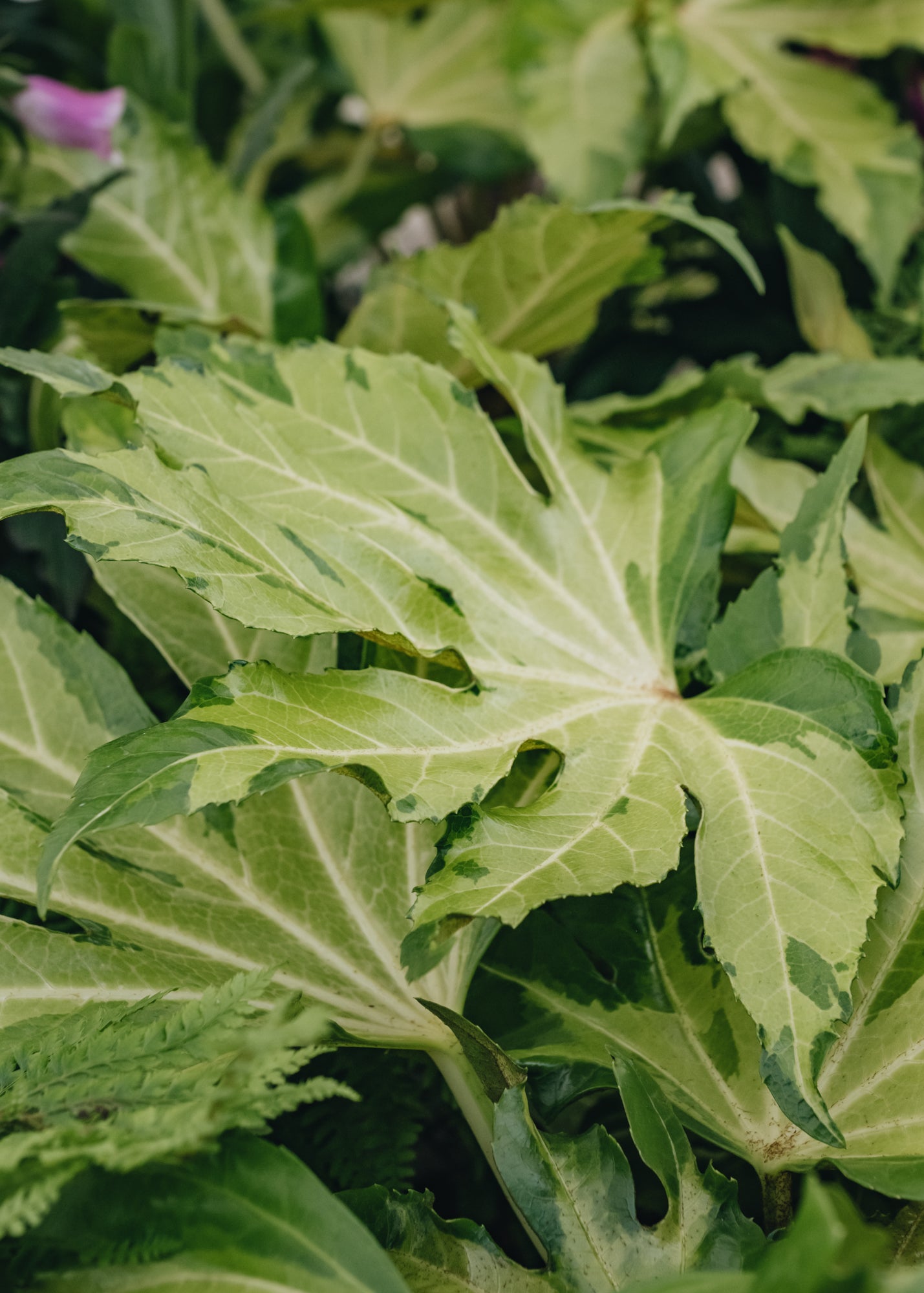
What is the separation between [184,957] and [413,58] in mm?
741

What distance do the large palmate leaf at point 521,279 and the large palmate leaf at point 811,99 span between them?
0.16 meters

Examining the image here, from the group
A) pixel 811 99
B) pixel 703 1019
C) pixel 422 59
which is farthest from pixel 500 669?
pixel 422 59

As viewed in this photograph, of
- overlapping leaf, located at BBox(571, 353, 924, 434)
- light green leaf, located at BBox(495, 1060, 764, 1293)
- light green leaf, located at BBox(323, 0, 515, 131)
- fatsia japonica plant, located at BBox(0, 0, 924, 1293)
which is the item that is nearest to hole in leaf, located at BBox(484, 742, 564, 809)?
fatsia japonica plant, located at BBox(0, 0, 924, 1293)

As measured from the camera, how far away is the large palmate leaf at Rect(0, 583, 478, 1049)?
0.33 metres

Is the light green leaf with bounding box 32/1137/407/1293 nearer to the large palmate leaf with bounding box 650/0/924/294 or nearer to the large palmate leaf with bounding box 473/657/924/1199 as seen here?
the large palmate leaf with bounding box 473/657/924/1199

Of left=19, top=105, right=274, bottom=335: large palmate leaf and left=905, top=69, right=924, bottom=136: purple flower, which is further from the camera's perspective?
left=905, top=69, right=924, bottom=136: purple flower

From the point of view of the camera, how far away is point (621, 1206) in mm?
302

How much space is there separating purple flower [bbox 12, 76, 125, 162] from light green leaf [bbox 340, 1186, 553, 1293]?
57 centimetres

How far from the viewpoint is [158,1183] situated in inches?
9.8

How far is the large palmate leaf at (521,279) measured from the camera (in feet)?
1.49

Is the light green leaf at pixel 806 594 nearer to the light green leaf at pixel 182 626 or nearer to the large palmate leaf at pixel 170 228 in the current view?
the light green leaf at pixel 182 626

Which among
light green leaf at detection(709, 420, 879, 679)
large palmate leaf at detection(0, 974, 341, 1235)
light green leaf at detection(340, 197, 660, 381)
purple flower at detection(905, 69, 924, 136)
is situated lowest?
large palmate leaf at detection(0, 974, 341, 1235)

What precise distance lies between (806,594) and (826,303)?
0.31 m

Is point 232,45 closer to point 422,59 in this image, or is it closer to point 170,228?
point 422,59
